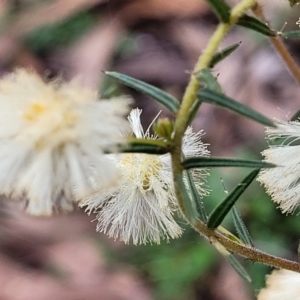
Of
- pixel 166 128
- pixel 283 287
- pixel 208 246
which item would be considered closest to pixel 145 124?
pixel 208 246

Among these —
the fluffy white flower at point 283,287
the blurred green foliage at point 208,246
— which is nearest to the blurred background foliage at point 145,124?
the blurred green foliage at point 208,246

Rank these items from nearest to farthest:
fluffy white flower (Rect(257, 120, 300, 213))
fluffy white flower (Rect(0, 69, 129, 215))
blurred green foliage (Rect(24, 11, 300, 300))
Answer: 1. fluffy white flower (Rect(0, 69, 129, 215))
2. fluffy white flower (Rect(257, 120, 300, 213))
3. blurred green foliage (Rect(24, 11, 300, 300))

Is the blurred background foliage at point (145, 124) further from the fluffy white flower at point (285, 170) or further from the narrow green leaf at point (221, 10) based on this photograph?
the narrow green leaf at point (221, 10)

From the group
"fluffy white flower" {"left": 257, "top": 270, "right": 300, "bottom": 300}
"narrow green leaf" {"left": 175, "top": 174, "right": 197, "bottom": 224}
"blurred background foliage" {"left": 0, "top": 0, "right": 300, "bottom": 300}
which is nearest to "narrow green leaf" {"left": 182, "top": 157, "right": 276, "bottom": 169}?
"narrow green leaf" {"left": 175, "top": 174, "right": 197, "bottom": 224}

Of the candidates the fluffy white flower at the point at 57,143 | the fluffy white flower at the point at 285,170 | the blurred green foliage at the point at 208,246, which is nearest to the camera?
the fluffy white flower at the point at 57,143

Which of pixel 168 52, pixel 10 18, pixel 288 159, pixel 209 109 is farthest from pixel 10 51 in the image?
pixel 288 159

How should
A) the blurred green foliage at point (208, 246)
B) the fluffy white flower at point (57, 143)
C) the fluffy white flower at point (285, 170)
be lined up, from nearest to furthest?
the fluffy white flower at point (57, 143) → the fluffy white flower at point (285, 170) → the blurred green foliage at point (208, 246)

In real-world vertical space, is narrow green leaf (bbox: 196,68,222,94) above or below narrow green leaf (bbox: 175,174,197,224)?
above

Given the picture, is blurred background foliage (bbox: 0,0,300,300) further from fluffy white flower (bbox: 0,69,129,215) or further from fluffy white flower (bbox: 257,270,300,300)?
fluffy white flower (bbox: 0,69,129,215)
